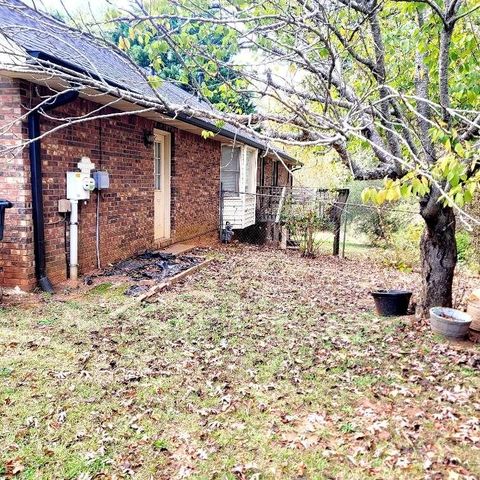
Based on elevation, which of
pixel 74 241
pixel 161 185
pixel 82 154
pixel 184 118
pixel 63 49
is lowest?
pixel 74 241

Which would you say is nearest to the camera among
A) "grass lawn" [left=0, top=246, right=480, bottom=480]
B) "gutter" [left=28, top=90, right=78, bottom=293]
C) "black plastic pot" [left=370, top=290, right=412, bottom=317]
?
"grass lawn" [left=0, top=246, right=480, bottom=480]

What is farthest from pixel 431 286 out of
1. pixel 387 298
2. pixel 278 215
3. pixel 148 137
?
pixel 278 215

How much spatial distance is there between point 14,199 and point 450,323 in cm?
551

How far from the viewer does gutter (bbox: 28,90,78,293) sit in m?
5.39

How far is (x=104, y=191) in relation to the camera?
23.8 feet

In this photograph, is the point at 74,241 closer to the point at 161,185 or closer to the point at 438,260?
the point at 161,185

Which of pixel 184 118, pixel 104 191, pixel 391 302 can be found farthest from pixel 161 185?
pixel 391 302

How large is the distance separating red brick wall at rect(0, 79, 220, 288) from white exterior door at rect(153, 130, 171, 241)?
161 mm

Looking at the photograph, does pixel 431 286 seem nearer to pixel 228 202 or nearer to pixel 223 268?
pixel 223 268

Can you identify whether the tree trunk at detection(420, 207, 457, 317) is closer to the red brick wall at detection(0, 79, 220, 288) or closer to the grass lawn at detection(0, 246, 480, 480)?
the grass lawn at detection(0, 246, 480, 480)

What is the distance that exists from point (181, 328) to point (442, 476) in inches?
120

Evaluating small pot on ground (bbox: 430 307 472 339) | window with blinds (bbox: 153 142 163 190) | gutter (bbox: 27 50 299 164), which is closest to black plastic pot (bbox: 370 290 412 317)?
small pot on ground (bbox: 430 307 472 339)

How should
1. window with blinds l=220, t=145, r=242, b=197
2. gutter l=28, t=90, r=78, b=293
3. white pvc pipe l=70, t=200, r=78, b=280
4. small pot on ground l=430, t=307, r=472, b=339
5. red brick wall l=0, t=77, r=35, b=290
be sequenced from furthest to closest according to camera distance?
window with blinds l=220, t=145, r=242, b=197 → white pvc pipe l=70, t=200, r=78, b=280 → gutter l=28, t=90, r=78, b=293 → red brick wall l=0, t=77, r=35, b=290 → small pot on ground l=430, t=307, r=472, b=339

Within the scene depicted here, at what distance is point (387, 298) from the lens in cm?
552
